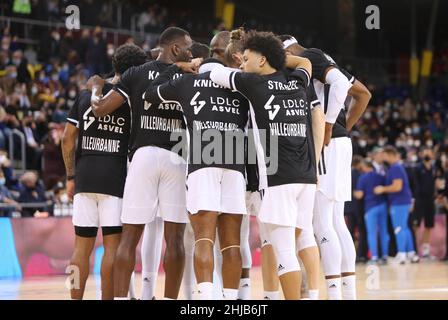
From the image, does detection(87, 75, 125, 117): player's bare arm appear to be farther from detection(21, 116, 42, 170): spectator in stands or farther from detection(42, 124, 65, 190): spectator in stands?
detection(21, 116, 42, 170): spectator in stands

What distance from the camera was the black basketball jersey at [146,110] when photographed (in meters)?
7.93

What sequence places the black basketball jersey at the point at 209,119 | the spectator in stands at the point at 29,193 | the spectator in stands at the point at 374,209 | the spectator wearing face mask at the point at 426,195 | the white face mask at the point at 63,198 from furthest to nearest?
the spectator wearing face mask at the point at 426,195 < the spectator in stands at the point at 374,209 < the white face mask at the point at 63,198 < the spectator in stands at the point at 29,193 < the black basketball jersey at the point at 209,119

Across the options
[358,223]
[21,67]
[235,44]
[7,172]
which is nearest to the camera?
[235,44]

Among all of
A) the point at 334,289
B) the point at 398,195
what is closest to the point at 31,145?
the point at 398,195

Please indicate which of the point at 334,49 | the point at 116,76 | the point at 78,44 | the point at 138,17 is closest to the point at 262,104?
the point at 116,76

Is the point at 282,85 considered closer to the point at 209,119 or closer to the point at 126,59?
the point at 209,119

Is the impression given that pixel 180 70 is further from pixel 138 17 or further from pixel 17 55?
pixel 138 17

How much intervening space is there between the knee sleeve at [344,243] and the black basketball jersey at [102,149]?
2051mm

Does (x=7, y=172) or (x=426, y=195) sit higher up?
(x=7, y=172)

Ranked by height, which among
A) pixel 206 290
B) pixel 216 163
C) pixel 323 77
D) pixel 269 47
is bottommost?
pixel 206 290

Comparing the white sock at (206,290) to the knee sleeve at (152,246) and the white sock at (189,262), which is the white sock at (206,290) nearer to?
the knee sleeve at (152,246)

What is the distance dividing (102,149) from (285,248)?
2170 millimetres

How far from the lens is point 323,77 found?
8.16m

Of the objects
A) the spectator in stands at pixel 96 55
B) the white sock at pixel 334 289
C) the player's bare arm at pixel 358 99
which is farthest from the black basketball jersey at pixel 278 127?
the spectator in stands at pixel 96 55
